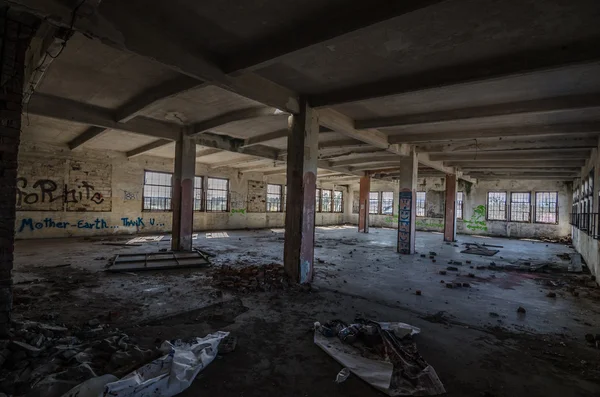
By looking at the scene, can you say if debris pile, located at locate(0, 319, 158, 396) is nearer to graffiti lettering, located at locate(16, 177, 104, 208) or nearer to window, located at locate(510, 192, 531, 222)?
graffiti lettering, located at locate(16, 177, 104, 208)

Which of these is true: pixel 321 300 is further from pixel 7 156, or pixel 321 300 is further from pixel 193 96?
pixel 193 96

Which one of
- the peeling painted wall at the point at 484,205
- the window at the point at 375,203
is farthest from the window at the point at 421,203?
the window at the point at 375,203

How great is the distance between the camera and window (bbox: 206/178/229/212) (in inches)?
606

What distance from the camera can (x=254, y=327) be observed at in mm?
3658

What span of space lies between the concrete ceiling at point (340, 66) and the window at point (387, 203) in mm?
12840

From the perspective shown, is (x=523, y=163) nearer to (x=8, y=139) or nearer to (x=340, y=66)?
(x=340, y=66)

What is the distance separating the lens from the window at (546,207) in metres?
15.7

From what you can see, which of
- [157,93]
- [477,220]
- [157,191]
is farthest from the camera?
[477,220]

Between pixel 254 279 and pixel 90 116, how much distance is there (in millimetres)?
5624

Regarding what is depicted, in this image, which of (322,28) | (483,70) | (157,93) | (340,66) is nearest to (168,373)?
(322,28)

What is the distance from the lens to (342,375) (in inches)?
104

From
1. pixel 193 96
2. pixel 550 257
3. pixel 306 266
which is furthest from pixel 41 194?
pixel 550 257

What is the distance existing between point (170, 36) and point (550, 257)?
41.0 ft

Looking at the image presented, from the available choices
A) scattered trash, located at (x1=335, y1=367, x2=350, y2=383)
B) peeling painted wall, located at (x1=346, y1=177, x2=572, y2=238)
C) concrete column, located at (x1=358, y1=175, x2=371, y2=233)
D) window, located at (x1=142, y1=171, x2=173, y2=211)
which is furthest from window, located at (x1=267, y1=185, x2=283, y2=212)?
scattered trash, located at (x1=335, y1=367, x2=350, y2=383)
